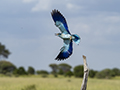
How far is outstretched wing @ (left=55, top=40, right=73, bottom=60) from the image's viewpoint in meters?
6.59

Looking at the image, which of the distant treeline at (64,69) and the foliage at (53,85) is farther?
the distant treeline at (64,69)

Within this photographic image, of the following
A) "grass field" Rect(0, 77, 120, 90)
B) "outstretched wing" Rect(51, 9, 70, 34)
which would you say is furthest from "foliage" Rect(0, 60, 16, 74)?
"outstretched wing" Rect(51, 9, 70, 34)

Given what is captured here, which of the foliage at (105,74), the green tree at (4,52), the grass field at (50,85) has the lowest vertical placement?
the grass field at (50,85)

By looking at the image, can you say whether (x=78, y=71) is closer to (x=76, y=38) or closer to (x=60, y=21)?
(x=60, y=21)

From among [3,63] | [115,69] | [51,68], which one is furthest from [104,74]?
[3,63]

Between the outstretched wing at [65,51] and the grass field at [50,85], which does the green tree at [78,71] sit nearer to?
the grass field at [50,85]

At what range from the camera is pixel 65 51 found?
21.8ft

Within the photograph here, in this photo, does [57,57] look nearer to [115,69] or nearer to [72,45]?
[72,45]

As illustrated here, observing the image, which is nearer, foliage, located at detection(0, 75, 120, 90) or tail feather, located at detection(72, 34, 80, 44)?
tail feather, located at detection(72, 34, 80, 44)

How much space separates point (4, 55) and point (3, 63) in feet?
5.85

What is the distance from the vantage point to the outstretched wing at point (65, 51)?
6586mm

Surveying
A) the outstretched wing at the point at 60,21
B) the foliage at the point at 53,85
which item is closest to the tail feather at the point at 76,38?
the outstretched wing at the point at 60,21

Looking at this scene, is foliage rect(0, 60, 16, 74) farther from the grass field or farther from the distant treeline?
the grass field

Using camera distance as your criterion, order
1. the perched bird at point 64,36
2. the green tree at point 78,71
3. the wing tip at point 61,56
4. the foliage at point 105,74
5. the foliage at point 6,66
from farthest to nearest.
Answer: the foliage at point 6,66
the green tree at point 78,71
the foliage at point 105,74
the wing tip at point 61,56
the perched bird at point 64,36
